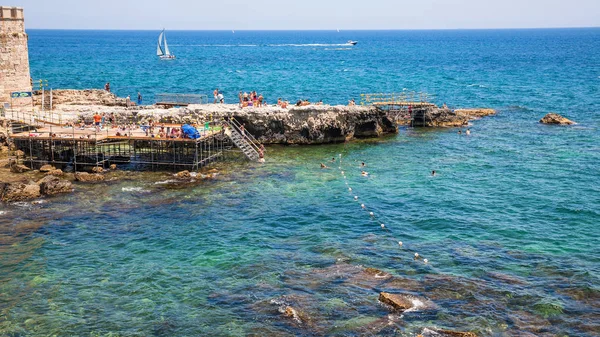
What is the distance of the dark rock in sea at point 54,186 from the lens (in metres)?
38.6

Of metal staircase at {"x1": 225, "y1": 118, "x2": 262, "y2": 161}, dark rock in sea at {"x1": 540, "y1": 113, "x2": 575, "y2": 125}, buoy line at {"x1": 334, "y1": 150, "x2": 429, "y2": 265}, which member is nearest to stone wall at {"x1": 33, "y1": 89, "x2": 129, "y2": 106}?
metal staircase at {"x1": 225, "y1": 118, "x2": 262, "y2": 161}

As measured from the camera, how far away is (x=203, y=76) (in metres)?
119

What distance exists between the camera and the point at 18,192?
37.5 meters

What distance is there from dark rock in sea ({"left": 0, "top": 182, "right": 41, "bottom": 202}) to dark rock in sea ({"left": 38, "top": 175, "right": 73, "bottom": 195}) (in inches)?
18.0

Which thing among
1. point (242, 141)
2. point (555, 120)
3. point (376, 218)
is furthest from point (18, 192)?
point (555, 120)

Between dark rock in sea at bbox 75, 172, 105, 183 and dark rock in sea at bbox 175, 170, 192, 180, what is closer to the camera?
dark rock in sea at bbox 75, 172, 105, 183

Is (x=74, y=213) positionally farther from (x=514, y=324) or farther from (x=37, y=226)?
(x=514, y=324)

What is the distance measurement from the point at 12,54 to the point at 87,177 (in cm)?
1736

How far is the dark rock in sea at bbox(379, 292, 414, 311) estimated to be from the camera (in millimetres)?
24766

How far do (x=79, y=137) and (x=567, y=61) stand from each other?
467 feet

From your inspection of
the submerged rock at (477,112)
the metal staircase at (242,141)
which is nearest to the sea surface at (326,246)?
the metal staircase at (242,141)

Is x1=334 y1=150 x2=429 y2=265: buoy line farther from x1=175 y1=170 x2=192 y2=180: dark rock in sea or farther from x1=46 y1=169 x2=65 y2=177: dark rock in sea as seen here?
x1=46 y1=169 x2=65 y2=177: dark rock in sea

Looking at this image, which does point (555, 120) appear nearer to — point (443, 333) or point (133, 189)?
point (133, 189)

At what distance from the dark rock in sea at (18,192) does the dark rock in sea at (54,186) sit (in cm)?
46
